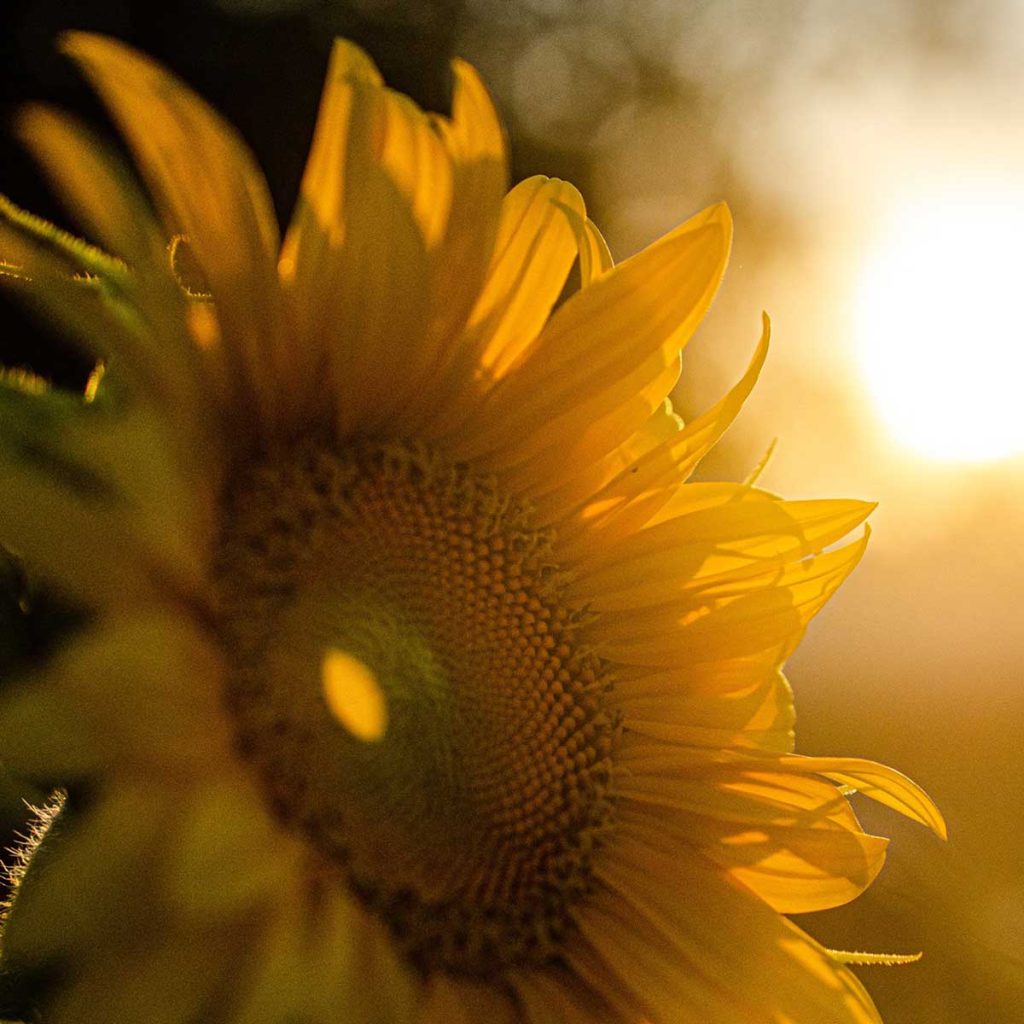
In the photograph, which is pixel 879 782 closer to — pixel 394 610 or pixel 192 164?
pixel 394 610

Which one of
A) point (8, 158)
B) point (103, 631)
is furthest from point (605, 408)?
point (8, 158)

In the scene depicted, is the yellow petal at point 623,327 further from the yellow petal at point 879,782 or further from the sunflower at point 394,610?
the yellow petal at point 879,782

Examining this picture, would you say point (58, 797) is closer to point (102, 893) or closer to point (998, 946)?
point (102, 893)

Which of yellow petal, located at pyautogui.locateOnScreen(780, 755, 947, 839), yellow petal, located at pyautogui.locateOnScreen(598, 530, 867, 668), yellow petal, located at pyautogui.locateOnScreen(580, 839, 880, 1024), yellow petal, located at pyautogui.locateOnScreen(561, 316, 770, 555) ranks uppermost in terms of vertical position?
yellow petal, located at pyautogui.locateOnScreen(561, 316, 770, 555)

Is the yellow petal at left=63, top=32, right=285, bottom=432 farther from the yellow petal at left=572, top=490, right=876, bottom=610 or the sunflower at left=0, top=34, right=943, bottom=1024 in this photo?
the yellow petal at left=572, top=490, right=876, bottom=610

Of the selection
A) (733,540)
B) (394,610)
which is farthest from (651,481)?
(394,610)

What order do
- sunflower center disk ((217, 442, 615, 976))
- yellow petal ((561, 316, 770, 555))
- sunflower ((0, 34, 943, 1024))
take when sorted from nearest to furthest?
sunflower ((0, 34, 943, 1024))
sunflower center disk ((217, 442, 615, 976))
yellow petal ((561, 316, 770, 555))

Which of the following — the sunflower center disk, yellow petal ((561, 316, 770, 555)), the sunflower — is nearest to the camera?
the sunflower

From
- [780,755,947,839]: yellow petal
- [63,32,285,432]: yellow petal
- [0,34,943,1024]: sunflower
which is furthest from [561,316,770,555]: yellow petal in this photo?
[63,32,285,432]: yellow petal

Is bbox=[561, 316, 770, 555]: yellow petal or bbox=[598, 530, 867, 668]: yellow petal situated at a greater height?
bbox=[561, 316, 770, 555]: yellow petal
